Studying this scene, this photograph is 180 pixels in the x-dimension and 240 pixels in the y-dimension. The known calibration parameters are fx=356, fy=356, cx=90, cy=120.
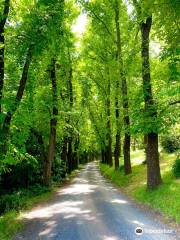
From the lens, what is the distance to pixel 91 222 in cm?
1324

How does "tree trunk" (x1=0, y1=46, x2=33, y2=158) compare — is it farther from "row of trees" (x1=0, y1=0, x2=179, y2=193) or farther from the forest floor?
the forest floor

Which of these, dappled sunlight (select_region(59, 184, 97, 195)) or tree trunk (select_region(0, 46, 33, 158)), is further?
dappled sunlight (select_region(59, 184, 97, 195))

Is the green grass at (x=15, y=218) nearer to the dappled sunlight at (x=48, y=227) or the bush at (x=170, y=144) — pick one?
the dappled sunlight at (x=48, y=227)

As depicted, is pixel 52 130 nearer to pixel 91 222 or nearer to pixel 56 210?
pixel 56 210

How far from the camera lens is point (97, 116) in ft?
192

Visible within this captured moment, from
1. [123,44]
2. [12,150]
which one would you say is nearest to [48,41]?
[12,150]

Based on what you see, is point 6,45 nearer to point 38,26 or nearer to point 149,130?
point 38,26

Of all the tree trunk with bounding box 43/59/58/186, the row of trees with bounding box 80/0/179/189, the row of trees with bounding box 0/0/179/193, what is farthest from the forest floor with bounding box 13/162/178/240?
the tree trunk with bounding box 43/59/58/186

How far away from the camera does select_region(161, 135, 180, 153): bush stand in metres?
29.7

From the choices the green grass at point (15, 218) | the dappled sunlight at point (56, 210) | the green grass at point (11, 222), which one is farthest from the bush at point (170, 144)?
the green grass at point (11, 222)

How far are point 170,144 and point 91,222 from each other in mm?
19773

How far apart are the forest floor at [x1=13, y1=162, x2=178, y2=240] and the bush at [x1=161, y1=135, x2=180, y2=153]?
12.0 meters

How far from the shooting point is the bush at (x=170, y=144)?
29672 mm

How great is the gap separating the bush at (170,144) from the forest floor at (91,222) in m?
12.0
